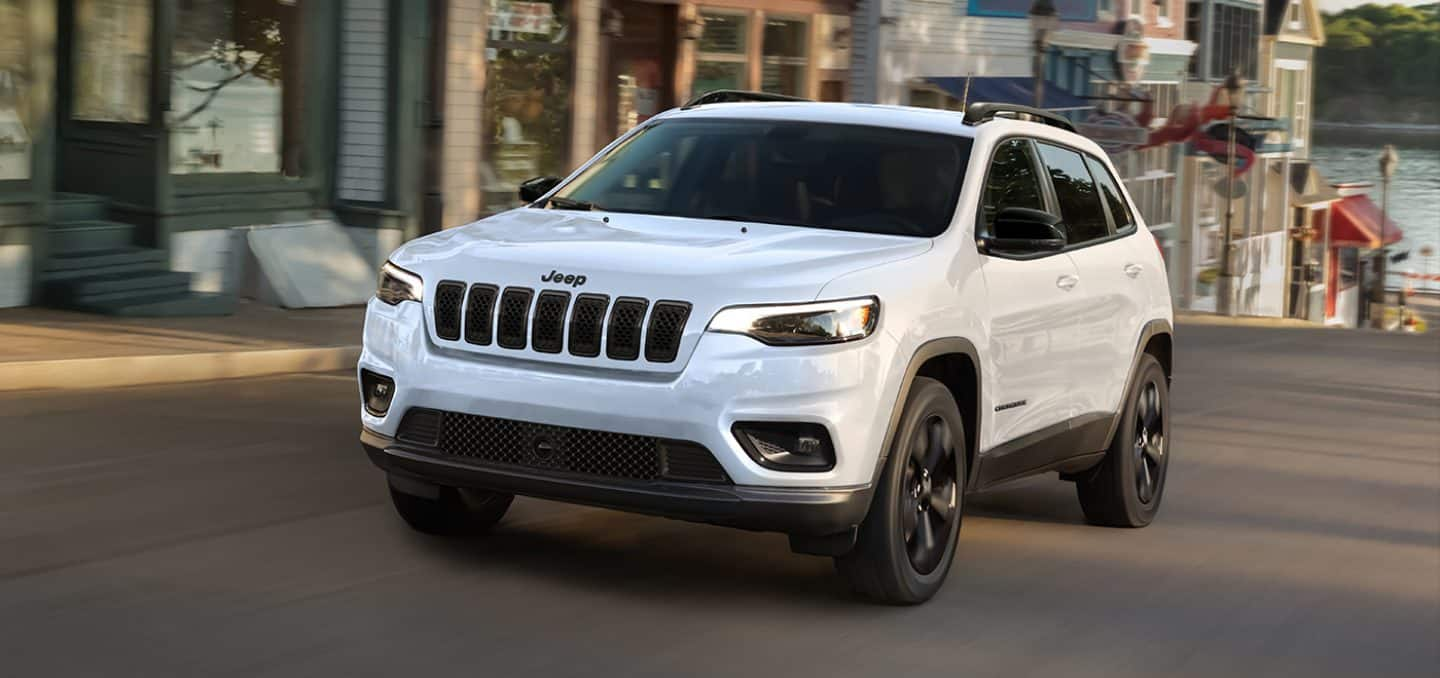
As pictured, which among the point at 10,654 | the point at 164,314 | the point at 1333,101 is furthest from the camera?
the point at 1333,101

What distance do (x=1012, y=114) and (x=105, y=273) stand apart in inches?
369

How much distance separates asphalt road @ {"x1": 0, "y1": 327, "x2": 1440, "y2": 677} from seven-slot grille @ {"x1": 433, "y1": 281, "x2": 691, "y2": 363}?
2.79 ft

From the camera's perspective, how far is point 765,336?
6.45 meters

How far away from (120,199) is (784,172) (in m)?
10.3

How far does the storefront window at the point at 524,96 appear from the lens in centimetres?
2142

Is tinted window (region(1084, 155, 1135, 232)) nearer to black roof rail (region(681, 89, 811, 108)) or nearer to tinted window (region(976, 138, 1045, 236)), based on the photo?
tinted window (region(976, 138, 1045, 236))

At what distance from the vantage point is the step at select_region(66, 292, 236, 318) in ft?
50.0

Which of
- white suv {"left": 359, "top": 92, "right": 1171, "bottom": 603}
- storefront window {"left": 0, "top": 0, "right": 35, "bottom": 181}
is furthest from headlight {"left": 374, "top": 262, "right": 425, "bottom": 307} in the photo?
storefront window {"left": 0, "top": 0, "right": 35, "bottom": 181}

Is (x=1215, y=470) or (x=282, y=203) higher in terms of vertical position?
(x=282, y=203)

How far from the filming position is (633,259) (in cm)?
670

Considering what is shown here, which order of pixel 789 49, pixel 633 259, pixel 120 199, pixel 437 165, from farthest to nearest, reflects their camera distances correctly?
pixel 789 49, pixel 437 165, pixel 120 199, pixel 633 259

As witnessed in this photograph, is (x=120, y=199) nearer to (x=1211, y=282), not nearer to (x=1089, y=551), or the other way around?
(x=1089, y=551)

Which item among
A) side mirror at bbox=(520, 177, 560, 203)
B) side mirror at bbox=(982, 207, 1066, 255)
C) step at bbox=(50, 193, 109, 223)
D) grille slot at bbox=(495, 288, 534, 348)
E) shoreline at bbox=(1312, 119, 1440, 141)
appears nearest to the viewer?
grille slot at bbox=(495, 288, 534, 348)

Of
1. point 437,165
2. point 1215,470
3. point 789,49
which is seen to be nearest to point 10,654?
point 1215,470
